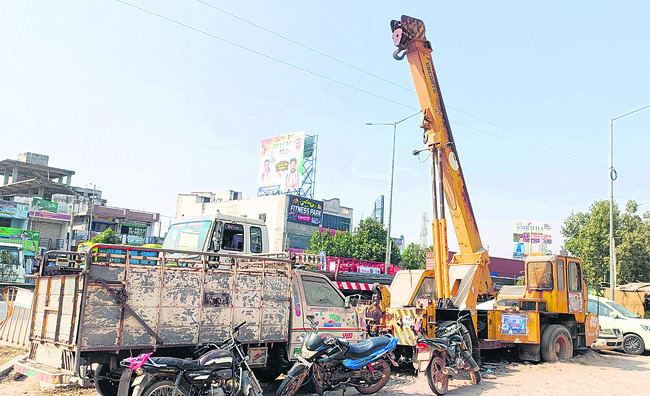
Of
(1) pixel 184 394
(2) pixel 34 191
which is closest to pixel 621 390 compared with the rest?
(1) pixel 184 394

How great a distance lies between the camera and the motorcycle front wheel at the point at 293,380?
6.94 meters

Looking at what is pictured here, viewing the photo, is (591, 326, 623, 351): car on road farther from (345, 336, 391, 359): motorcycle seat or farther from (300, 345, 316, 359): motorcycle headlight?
(300, 345, 316, 359): motorcycle headlight

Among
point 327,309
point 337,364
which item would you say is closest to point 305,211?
point 327,309

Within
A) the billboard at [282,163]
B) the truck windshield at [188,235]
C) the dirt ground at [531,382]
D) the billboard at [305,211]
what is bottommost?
the dirt ground at [531,382]

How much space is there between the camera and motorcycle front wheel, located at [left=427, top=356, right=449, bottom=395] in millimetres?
8258

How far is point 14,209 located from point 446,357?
4530 centimetres

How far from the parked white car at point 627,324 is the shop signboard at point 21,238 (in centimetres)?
4215

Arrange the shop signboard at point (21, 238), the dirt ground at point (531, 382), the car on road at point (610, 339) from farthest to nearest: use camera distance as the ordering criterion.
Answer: the shop signboard at point (21, 238) < the car on road at point (610, 339) < the dirt ground at point (531, 382)

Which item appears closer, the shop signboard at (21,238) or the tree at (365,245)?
the shop signboard at (21,238)

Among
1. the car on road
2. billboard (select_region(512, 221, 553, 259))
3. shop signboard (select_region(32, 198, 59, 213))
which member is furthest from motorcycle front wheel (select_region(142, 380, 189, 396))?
billboard (select_region(512, 221, 553, 259))

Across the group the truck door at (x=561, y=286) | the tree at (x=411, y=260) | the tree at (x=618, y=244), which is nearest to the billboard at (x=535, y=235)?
the tree at (x=411, y=260)

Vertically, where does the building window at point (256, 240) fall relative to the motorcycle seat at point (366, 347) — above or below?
above

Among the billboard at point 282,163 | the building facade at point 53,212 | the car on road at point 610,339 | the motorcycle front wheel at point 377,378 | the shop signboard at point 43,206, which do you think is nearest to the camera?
the motorcycle front wheel at point 377,378

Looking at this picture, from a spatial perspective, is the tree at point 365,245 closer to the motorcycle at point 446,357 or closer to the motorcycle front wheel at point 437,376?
the motorcycle at point 446,357
